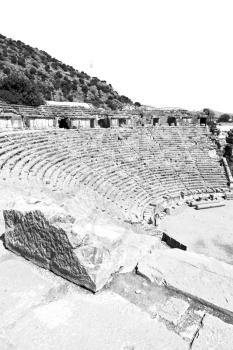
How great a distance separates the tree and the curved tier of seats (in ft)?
36.4

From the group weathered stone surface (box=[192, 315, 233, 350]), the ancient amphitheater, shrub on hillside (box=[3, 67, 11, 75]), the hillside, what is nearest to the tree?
the hillside

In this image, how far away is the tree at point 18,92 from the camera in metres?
27.7

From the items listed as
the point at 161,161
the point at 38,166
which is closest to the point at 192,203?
the point at 161,161

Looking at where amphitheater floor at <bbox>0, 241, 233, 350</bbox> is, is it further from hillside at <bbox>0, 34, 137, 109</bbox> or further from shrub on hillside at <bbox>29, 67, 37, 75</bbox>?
shrub on hillside at <bbox>29, 67, 37, 75</bbox>

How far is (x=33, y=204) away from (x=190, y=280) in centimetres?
237

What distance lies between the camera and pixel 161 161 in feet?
65.5

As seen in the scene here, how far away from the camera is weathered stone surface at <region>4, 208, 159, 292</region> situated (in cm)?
351

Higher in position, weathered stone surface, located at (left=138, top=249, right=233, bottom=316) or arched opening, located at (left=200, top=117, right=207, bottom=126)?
arched opening, located at (left=200, top=117, right=207, bottom=126)

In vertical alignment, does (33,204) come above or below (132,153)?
above

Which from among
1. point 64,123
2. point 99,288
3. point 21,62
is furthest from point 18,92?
point 99,288

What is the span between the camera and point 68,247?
11.7 feet

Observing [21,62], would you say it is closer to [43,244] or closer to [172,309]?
[43,244]

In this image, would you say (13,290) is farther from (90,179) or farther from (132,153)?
(132,153)

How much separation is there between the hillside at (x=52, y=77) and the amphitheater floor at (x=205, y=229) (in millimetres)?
27479
